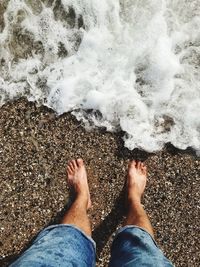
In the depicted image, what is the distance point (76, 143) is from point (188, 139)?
38.1 inches

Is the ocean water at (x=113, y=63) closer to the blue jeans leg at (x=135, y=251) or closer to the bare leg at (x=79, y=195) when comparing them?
the bare leg at (x=79, y=195)

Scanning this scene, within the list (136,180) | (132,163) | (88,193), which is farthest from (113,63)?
(88,193)

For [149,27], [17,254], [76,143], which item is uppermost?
[149,27]

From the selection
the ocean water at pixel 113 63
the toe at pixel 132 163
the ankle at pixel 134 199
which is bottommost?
the ankle at pixel 134 199

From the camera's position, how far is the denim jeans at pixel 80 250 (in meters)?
2.62

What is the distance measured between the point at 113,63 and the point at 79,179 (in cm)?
107

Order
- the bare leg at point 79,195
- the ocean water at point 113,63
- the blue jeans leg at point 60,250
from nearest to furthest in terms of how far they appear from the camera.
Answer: the blue jeans leg at point 60,250, the bare leg at point 79,195, the ocean water at point 113,63

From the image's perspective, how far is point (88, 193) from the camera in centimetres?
361

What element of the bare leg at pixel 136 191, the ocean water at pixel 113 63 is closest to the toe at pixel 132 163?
the bare leg at pixel 136 191

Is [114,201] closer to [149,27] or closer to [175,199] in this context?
[175,199]

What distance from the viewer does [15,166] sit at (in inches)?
141

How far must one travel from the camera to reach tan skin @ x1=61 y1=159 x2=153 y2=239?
132 inches

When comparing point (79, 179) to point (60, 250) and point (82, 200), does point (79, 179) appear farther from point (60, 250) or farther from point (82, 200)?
point (60, 250)

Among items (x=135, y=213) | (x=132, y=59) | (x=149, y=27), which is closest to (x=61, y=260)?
(x=135, y=213)
